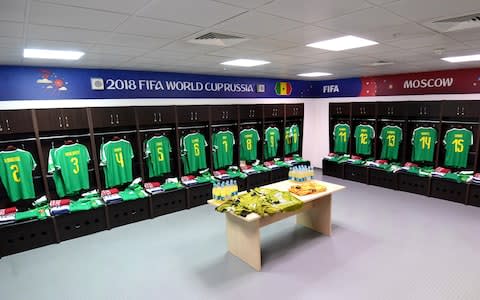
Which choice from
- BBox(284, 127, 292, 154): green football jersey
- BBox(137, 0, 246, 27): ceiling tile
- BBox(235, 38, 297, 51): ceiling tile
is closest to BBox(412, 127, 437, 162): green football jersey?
BBox(284, 127, 292, 154): green football jersey

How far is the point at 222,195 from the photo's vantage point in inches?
129

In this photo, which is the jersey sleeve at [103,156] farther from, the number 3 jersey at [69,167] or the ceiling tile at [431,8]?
the ceiling tile at [431,8]

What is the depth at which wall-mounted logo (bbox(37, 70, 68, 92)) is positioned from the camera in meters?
3.81

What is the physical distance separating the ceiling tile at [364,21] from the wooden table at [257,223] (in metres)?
1.91

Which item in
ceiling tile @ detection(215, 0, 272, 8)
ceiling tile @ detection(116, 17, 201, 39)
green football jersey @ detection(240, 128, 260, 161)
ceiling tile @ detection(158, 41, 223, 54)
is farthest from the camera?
green football jersey @ detection(240, 128, 260, 161)

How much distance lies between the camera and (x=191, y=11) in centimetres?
172

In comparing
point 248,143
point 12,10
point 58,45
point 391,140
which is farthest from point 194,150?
point 391,140

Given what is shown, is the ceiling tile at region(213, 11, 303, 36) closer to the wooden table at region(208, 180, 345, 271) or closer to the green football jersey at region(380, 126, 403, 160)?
the wooden table at region(208, 180, 345, 271)

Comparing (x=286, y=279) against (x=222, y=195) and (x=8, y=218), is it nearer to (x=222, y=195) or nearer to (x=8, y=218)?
(x=222, y=195)

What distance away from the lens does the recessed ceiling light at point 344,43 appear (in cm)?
265

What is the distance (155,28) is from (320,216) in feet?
10.3

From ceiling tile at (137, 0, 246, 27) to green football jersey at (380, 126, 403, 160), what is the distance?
524cm

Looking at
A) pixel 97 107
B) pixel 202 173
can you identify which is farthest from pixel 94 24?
pixel 202 173

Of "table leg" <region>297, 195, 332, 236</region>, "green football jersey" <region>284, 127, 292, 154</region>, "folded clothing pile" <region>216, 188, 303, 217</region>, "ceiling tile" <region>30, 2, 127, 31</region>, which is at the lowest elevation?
"table leg" <region>297, 195, 332, 236</region>
